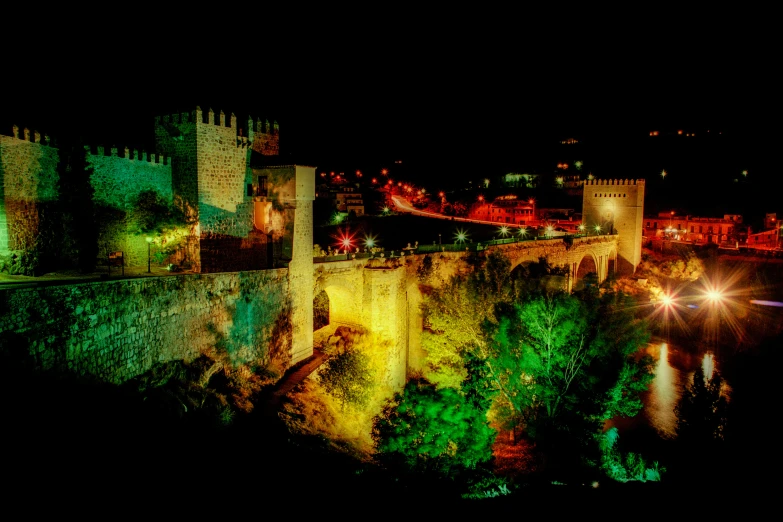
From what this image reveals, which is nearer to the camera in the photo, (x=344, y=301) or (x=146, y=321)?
(x=146, y=321)

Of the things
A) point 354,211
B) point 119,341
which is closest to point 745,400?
point 119,341

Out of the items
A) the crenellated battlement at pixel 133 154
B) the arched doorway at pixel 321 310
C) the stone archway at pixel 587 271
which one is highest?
the crenellated battlement at pixel 133 154

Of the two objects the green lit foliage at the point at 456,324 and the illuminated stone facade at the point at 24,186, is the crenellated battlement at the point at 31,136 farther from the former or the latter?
the green lit foliage at the point at 456,324

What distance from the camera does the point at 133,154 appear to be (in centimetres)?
1894

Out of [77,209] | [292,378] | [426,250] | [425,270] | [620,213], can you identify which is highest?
[620,213]

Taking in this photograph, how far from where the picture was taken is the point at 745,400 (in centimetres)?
2656

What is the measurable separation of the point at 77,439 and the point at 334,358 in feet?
37.4

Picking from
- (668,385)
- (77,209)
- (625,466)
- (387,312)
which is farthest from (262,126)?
(668,385)

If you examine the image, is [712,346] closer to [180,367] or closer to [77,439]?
[180,367]

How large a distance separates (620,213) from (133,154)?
45736 millimetres

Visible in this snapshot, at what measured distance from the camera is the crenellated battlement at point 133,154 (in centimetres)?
1830

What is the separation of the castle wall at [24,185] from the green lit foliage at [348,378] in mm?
11199

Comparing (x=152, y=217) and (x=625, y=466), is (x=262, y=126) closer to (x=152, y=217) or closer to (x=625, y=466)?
(x=152, y=217)

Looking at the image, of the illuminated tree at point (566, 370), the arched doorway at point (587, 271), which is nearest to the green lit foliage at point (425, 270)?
the illuminated tree at point (566, 370)
